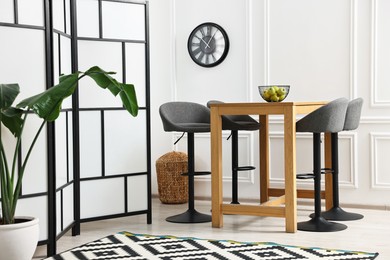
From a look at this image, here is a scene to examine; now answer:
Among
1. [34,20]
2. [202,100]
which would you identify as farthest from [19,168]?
[202,100]

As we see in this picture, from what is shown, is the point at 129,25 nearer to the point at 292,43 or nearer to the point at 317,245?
the point at 292,43

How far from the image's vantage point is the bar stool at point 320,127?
5070 millimetres

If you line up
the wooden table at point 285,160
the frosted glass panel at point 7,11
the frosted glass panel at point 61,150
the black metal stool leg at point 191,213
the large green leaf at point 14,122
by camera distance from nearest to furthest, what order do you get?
the large green leaf at point 14,122 < the frosted glass panel at point 7,11 < the frosted glass panel at point 61,150 < the wooden table at point 285,160 < the black metal stool leg at point 191,213

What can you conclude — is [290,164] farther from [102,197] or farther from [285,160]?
[102,197]

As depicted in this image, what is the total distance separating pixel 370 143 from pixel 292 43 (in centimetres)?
118

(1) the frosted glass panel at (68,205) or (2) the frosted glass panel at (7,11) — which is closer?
(2) the frosted glass panel at (7,11)

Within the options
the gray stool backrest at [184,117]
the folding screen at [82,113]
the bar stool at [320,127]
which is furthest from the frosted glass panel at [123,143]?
the bar stool at [320,127]

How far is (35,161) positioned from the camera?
14.5 ft

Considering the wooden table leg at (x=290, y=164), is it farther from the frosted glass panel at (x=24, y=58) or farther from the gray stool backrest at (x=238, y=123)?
the frosted glass panel at (x=24, y=58)

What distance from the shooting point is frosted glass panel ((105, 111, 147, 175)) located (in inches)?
212

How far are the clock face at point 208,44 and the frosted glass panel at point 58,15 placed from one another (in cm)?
214

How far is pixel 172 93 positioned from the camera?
23.0 feet

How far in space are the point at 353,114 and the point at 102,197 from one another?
214 centimetres

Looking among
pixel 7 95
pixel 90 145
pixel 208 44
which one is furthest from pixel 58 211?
pixel 208 44
